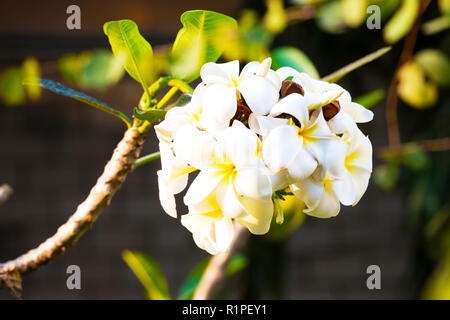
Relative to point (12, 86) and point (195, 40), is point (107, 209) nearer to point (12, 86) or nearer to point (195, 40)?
point (12, 86)

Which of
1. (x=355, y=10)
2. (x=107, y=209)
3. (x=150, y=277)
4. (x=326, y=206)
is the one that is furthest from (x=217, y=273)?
(x=107, y=209)

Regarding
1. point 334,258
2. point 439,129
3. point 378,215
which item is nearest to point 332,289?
point 334,258

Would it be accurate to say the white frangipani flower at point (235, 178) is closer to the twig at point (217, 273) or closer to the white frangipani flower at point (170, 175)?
the white frangipani flower at point (170, 175)

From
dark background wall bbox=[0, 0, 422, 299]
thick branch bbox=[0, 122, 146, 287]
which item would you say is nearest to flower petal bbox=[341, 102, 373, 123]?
thick branch bbox=[0, 122, 146, 287]

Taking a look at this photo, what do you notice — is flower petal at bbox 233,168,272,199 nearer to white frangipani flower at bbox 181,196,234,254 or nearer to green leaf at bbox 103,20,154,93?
white frangipani flower at bbox 181,196,234,254

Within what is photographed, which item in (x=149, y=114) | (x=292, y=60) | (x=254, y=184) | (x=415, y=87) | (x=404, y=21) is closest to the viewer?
(x=254, y=184)
